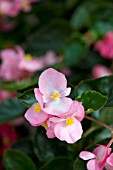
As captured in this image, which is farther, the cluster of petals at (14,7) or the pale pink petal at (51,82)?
the cluster of petals at (14,7)

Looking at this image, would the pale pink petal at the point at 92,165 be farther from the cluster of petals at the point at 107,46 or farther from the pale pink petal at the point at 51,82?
the cluster of petals at the point at 107,46

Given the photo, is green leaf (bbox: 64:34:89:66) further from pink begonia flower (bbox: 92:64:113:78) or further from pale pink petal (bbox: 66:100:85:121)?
pale pink petal (bbox: 66:100:85:121)

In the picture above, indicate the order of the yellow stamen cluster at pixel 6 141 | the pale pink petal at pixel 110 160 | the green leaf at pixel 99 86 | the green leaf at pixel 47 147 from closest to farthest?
the pale pink petal at pixel 110 160 < the green leaf at pixel 99 86 < the green leaf at pixel 47 147 < the yellow stamen cluster at pixel 6 141

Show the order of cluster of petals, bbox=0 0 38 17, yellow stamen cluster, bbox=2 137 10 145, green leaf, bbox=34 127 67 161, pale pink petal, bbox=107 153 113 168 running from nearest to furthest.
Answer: pale pink petal, bbox=107 153 113 168
green leaf, bbox=34 127 67 161
yellow stamen cluster, bbox=2 137 10 145
cluster of petals, bbox=0 0 38 17

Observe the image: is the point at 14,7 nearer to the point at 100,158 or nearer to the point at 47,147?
the point at 47,147

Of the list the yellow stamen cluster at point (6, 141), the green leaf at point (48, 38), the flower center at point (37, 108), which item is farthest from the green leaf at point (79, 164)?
the green leaf at point (48, 38)

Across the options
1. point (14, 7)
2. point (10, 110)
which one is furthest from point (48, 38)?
point (10, 110)

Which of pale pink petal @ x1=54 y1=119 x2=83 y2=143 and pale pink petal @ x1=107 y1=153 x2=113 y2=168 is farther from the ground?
pale pink petal @ x1=54 y1=119 x2=83 y2=143

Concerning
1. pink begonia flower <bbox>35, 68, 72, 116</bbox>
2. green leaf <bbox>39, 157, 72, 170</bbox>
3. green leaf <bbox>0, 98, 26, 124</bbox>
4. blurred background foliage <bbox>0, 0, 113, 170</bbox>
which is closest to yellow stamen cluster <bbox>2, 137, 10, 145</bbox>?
blurred background foliage <bbox>0, 0, 113, 170</bbox>
